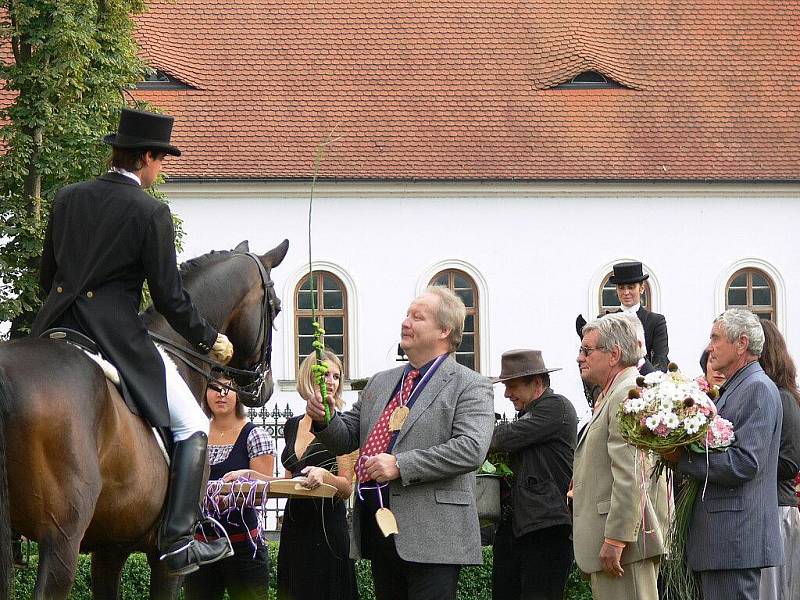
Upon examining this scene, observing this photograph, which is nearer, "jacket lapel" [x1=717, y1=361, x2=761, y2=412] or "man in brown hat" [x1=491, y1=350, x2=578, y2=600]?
"jacket lapel" [x1=717, y1=361, x2=761, y2=412]

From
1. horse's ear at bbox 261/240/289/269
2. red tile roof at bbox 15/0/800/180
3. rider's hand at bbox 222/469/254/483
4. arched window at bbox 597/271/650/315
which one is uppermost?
red tile roof at bbox 15/0/800/180

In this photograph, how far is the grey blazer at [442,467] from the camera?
21.3 feet

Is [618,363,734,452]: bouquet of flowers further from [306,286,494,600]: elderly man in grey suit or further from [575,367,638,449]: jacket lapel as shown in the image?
[306,286,494,600]: elderly man in grey suit

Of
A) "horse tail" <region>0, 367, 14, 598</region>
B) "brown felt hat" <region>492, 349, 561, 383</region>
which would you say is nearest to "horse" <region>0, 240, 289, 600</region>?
"horse tail" <region>0, 367, 14, 598</region>

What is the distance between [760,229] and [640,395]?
82.4 feet

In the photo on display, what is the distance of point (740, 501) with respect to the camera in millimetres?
6754

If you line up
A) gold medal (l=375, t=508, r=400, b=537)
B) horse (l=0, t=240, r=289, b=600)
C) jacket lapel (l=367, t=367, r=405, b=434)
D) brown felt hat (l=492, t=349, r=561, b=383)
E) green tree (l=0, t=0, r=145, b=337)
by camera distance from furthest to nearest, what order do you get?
green tree (l=0, t=0, r=145, b=337) → brown felt hat (l=492, t=349, r=561, b=383) → jacket lapel (l=367, t=367, r=405, b=434) → gold medal (l=375, t=508, r=400, b=537) → horse (l=0, t=240, r=289, b=600)

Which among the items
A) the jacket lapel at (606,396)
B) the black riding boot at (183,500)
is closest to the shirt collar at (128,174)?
the black riding boot at (183,500)

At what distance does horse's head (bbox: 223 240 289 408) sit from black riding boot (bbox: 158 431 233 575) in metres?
0.93

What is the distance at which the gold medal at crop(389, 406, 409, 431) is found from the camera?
670 cm

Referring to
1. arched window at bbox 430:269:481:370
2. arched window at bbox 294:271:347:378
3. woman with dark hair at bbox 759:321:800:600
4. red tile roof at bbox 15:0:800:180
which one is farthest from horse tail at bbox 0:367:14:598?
arched window at bbox 430:269:481:370

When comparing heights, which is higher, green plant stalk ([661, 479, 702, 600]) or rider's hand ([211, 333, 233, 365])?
rider's hand ([211, 333, 233, 365])

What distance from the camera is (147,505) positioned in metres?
6.03

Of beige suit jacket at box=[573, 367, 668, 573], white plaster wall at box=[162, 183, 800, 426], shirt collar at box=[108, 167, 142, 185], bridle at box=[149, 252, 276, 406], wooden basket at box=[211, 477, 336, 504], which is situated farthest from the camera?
white plaster wall at box=[162, 183, 800, 426]
